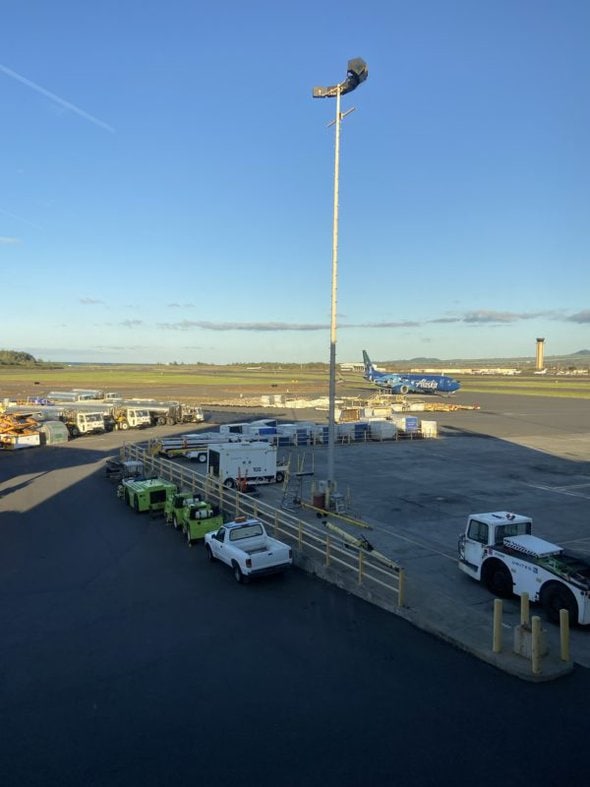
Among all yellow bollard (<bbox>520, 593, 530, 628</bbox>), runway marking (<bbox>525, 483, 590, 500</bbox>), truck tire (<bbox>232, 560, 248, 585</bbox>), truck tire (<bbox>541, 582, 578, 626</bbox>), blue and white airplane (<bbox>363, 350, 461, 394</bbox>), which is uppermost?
blue and white airplane (<bbox>363, 350, 461, 394</bbox>)

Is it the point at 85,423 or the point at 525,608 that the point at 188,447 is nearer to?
the point at 85,423

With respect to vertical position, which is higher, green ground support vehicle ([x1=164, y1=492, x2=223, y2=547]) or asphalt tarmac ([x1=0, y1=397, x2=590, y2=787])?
green ground support vehicle ([x1=164, y1=492, x2=223, y2=547])

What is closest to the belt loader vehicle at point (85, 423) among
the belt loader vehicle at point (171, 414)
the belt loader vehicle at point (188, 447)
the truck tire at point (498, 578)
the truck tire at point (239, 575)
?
the belt loader vehicle at point (171, 414)

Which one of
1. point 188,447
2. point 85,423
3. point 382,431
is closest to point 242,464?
point 188,447

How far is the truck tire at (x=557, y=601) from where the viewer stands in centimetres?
1381

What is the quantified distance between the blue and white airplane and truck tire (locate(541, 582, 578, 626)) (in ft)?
293

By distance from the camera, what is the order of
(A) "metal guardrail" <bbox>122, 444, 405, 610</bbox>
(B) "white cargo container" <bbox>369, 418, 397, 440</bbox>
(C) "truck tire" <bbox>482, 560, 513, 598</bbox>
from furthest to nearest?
(B) "white cargo container" <bbox>369, 418, 397, 440</bbox> < (C) "truck tire" <bbox>482, 560, 513, 598</bbox> < (A) "metal guardrail" <bbox>122, 444, 405, 610</bbox>

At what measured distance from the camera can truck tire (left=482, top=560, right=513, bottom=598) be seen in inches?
621

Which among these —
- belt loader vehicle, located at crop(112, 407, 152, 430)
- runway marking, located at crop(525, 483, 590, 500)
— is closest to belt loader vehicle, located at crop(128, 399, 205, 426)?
belt loader vehicle, located at crop(112, 407, 152, 430)

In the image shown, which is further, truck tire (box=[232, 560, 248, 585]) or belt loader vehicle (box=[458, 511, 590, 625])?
truck tire (box=[232, 560, 248, 585])

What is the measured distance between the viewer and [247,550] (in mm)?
17359

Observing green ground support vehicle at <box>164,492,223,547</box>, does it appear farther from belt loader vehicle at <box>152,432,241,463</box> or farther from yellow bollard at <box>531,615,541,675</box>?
belt loader vehicle at <box>152,432,241,463</box>

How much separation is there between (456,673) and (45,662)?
8.76 m

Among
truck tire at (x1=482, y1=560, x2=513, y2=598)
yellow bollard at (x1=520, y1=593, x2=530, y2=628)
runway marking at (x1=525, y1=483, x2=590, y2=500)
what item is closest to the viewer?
yellow bollard at (x1=520, y1=593, x2=530, y2=628)
